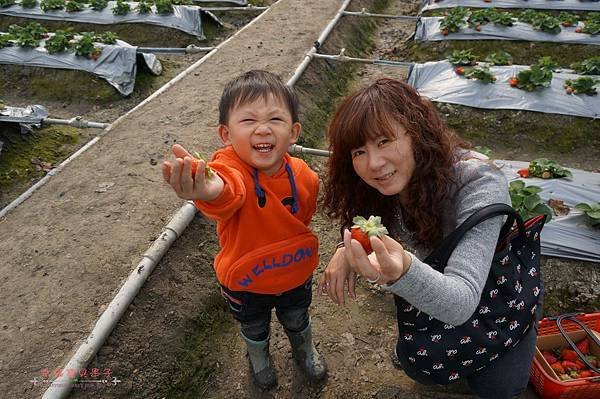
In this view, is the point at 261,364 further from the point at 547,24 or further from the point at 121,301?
the point at 547,24

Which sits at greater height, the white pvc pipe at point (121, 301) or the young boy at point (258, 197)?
the young boy at point (258, 197)

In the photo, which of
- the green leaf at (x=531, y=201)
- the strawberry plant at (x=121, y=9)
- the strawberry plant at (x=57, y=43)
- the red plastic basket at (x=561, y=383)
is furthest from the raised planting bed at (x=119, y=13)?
the red plastic basket at (x=561, y=383)

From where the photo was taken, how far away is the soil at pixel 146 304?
10.5 ft

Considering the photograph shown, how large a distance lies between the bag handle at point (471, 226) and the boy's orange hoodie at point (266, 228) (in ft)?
2.55

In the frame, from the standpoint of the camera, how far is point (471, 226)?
185cm

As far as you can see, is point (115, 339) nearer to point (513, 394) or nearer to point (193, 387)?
point (193, 387)

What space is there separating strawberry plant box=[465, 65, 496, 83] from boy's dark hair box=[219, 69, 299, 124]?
5.79 m

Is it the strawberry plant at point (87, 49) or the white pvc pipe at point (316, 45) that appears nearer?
the white pvc pipe at point (316, 45)

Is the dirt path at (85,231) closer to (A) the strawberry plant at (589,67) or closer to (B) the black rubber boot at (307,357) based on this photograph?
(B) the black rubber boot at (307,357)

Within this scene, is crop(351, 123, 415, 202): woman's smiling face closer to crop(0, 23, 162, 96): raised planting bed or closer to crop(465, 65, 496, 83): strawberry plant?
crop(465, 65, 496, 83): strawberry plant

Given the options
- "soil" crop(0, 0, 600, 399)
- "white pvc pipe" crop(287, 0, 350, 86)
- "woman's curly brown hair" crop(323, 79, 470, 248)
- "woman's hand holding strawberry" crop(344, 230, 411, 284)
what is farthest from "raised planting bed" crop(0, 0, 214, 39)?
"woman's hand holding strawberry" crop(344, 230, 411, 284)

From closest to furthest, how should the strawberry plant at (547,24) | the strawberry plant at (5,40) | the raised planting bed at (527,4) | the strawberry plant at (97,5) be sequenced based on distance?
the strawberry plant at (547,24), the strawberry plant at (5,40), the raised planting bed at (527,4), the strawberry plant at (97,5)

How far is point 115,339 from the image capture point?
127 inches

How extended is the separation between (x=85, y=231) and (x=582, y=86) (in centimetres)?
723
